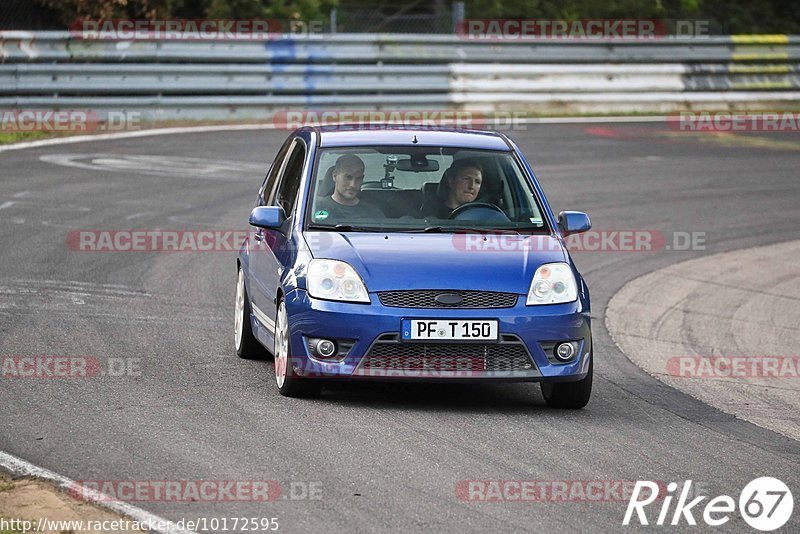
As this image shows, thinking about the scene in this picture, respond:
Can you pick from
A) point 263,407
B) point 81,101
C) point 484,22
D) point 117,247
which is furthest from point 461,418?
point 484,22

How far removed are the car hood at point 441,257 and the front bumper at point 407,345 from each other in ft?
0.47

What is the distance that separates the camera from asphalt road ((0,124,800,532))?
21.7 feet

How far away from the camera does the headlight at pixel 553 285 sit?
8688 millimetres

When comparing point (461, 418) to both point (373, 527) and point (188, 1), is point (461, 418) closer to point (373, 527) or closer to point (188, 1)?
point (373, 527)

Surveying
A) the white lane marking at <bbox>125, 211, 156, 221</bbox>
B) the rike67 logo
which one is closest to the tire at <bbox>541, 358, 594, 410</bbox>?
the rike67 logo

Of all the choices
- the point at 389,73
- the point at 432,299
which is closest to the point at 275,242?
the point at 432,299

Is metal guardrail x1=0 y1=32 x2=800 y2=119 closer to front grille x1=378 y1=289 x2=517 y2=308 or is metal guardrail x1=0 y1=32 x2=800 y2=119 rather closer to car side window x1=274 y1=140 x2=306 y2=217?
car side window x1=274 y1=140 x2=306 y2=217

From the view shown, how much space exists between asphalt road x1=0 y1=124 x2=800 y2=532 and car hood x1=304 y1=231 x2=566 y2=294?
2.39ft

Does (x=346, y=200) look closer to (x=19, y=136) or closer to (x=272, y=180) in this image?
(x=272, y=180)

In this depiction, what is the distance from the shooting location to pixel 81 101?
78.8ft

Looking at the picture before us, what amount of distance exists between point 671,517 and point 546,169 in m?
15.0

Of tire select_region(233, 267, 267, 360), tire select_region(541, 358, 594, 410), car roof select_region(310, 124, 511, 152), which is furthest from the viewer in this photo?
tire select_region(233, 267, 267, 360)

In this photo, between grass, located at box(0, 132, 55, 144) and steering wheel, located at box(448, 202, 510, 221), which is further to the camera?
grass, located at box(0, 132, 55, 144)

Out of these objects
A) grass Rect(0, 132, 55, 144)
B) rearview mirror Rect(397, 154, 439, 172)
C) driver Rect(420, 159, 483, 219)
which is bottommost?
grass Rect(0, 132, 55, 144)
